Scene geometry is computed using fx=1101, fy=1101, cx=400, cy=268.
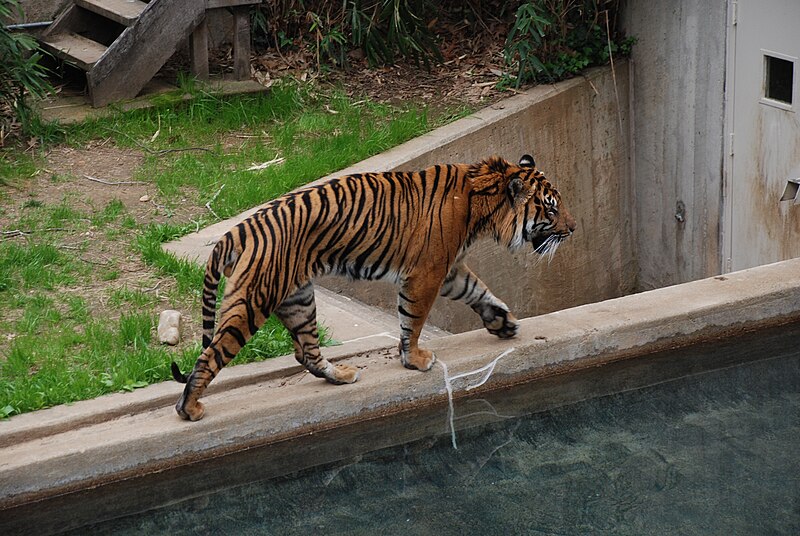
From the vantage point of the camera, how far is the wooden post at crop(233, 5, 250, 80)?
868 centimetres

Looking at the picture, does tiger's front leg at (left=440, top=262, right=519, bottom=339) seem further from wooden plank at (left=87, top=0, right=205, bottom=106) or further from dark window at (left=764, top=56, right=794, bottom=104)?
wooden plank at (left=87, top=0, right=205, bottom=106)

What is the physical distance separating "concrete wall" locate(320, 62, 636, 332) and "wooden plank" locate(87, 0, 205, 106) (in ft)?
6.61

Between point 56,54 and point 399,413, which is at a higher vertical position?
point 56,54

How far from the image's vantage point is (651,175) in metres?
8.80

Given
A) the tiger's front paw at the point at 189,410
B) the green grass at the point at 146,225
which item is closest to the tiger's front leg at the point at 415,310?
the green grass at the point at 146,225

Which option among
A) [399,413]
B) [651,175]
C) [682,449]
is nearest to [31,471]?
[399,413]

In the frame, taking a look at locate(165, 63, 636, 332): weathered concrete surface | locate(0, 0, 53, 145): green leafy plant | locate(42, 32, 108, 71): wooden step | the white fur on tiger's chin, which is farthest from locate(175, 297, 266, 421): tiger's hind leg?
locate(42, 32, 108, 71): wooden step

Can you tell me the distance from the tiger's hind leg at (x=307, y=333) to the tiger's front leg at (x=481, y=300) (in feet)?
2.25

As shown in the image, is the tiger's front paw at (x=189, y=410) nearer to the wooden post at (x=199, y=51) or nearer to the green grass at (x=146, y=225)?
Answer: the green grass at (x=146, y=225)

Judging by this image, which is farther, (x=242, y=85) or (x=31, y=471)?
(x=242, y=85)

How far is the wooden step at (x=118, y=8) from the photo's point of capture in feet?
27.3

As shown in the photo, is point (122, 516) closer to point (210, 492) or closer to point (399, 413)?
point (210, 492)

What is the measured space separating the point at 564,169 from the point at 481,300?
3634mm

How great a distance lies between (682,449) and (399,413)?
1.27 metres
